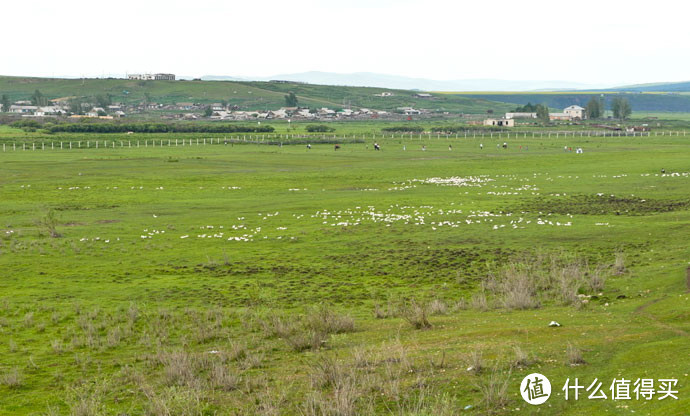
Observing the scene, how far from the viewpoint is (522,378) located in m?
15.8

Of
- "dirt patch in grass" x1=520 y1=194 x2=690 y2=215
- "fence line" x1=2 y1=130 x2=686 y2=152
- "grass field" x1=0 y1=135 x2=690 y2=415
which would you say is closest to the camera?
"grass field" x1=0 y1=135 x2=690 y2=415

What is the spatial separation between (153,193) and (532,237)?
34485 mm

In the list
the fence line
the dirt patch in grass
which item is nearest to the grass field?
the dirt patch in grass

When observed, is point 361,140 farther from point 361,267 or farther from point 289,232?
point 361,267

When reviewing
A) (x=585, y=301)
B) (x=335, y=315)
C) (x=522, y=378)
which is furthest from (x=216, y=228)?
(x=522, y=378)

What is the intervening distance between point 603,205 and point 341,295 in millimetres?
26549

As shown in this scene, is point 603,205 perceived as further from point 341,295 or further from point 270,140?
point 270,140

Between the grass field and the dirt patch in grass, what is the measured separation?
26 centimetres

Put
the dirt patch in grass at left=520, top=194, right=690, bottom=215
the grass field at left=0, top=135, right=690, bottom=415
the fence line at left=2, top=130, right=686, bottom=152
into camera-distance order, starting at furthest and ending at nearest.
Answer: the fence line at left=2, top=130, right=686, bottom=152 < the dirt patch in grass at left=520, top=194, right=690, bottom=215 < the grass field at left=0, top=135, right=690, bottom=415

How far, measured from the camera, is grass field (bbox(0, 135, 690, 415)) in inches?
640

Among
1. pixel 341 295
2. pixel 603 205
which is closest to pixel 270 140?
pixel 603 205

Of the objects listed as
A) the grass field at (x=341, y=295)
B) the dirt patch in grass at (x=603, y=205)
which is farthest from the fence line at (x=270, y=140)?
the dirt patch in grass at (x=603, y=205)

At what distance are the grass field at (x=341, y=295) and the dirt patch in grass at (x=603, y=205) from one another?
0.26m

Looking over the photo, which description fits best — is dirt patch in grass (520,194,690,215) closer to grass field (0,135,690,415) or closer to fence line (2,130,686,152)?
grass field (0,135,690,415)
